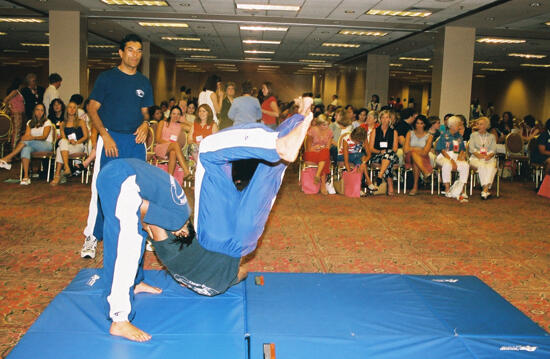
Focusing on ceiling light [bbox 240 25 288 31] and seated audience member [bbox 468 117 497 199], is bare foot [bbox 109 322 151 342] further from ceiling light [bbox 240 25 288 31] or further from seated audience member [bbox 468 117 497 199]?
ceiling light [bbox 240 25 288 31]

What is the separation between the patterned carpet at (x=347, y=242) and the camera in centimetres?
353

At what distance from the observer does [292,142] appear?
2225 mm

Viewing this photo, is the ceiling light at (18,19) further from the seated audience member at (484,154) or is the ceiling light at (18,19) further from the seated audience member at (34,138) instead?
the seated audience member at (484,154)

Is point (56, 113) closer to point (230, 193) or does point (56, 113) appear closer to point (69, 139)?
point (69, 139)

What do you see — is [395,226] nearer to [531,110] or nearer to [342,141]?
[342,141]

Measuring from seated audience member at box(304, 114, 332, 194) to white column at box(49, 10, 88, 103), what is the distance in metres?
6.40

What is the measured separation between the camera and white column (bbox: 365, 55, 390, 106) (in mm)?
17875

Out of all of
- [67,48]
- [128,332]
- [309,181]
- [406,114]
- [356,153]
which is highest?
[67,48]

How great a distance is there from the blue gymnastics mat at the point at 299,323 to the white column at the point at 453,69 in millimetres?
9649

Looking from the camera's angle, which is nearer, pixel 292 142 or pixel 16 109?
pixel 292 142

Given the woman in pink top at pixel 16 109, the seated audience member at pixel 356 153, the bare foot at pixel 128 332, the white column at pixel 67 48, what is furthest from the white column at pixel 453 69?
the bare foot at pixel 128 332

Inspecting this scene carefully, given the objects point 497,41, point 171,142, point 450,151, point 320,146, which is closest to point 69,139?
point 171,142

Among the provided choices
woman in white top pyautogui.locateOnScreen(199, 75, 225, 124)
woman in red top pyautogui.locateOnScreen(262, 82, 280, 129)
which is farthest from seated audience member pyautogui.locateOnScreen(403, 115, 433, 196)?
woman in white top pyautogui.locateOnScreen(199, 75, 225, 124)

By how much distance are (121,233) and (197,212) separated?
42 centimetres
